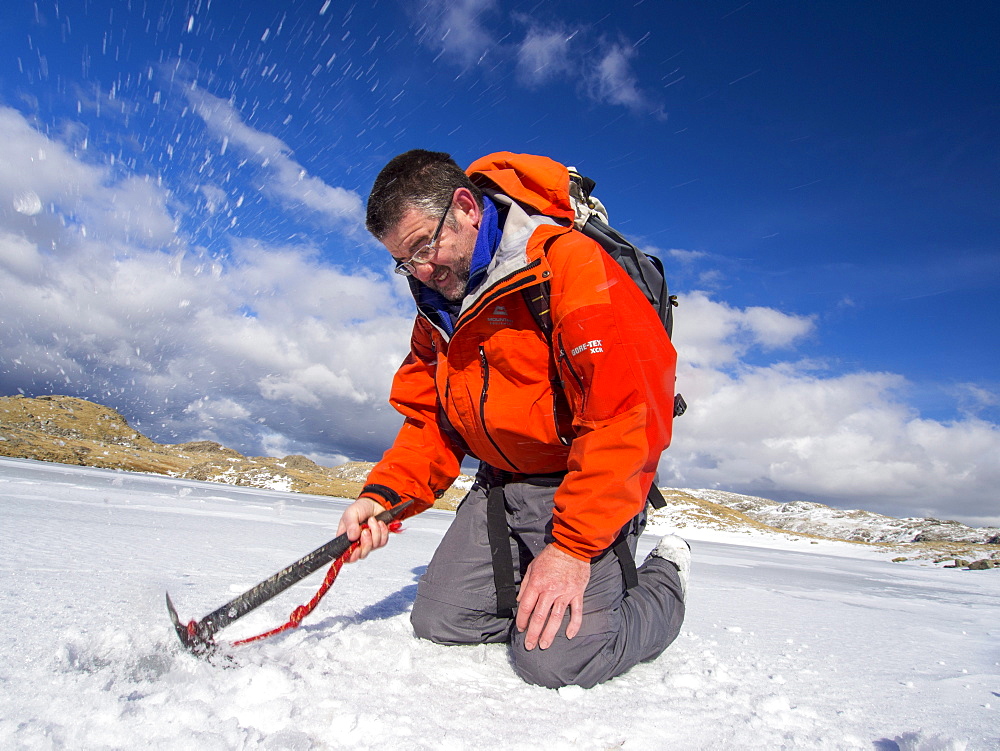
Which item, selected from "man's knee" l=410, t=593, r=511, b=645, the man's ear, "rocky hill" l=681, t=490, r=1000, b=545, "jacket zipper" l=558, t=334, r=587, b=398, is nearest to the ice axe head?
"man's knee" l=410, t=593, r=511, b=645

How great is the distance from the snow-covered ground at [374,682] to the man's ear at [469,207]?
1.66 metres

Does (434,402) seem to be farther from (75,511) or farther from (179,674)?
(75,511)

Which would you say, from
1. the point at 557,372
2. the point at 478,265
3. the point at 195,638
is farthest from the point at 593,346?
the point at 195,638

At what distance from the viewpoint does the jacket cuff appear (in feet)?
7.36

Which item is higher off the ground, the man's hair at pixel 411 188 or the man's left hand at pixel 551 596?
the man's hair at pixel 411 188

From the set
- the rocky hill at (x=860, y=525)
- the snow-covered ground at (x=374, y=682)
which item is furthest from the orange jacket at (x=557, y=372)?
the rocky hill at (x=860, y=525)

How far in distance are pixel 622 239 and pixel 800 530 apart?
4048 centimetres

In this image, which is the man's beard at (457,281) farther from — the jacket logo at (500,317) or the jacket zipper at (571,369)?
the jacket zipper at (571,369)

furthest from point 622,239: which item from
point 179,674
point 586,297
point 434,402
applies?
point 179,674

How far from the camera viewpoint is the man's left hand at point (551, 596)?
1523 millimetres

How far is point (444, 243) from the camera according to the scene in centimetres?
213

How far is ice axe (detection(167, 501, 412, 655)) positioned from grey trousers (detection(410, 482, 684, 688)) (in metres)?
0.55

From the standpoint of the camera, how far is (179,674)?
48.8 inches

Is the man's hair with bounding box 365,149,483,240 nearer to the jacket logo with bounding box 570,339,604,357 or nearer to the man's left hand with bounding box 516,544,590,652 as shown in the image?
the jacket logo with bounding box 570,339,604,357
